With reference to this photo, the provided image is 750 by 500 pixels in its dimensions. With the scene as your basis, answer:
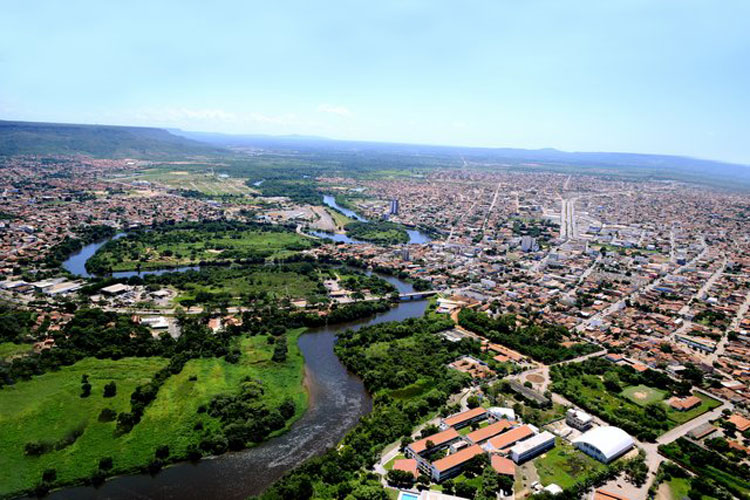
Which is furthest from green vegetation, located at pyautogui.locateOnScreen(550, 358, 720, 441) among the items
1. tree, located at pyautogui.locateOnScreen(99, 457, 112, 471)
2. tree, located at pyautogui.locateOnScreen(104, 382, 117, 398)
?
tree, located at pyautogui.locateOnScreen(104, 382, 117, 398)

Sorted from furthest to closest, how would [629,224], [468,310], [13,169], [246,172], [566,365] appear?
[246,172]
[13,169]
[629,224]
[468,310]
[566,365]

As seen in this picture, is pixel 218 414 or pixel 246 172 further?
pixel 246 172

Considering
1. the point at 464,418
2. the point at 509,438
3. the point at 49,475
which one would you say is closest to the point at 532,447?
the point at 509,438

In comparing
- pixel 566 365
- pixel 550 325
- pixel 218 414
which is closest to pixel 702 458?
pixel 566 365

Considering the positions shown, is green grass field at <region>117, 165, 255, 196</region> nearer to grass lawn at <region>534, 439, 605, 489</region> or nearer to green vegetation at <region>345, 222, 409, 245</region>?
green vegetation at <region>345, 222, 409, 245</region>

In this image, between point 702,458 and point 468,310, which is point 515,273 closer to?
point 468,310
